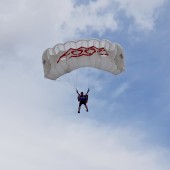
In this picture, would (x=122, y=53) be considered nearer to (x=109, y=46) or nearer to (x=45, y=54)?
(x=109, y=46)

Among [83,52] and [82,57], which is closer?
[83,52]

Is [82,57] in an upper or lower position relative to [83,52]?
lower

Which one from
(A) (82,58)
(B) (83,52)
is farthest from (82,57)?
(B) (83,52)

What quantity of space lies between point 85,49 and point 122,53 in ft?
9.49

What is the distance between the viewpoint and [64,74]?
69.0 meters

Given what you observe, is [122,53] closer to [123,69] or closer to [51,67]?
[123,69]

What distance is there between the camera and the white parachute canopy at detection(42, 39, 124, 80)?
6788 cm

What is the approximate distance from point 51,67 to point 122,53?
5.44 meters

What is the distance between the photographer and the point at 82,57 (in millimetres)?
68125

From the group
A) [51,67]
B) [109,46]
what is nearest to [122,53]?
[109,46]

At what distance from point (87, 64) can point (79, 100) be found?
2775 millimetres

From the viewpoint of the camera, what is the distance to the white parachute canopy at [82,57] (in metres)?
67.9

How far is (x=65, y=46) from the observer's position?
67.9 m

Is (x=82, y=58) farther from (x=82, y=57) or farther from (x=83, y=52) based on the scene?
(x=83, y=52)
